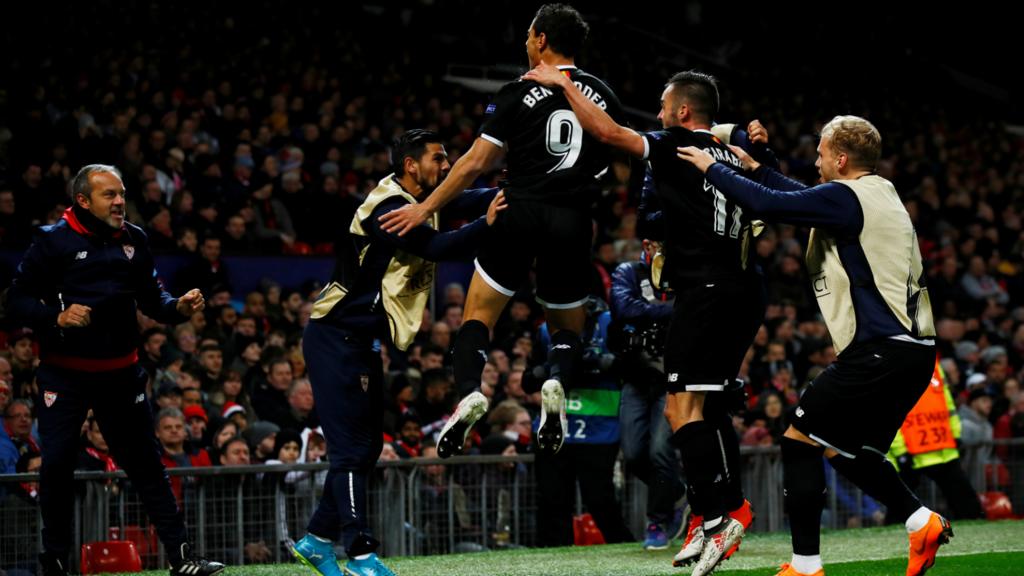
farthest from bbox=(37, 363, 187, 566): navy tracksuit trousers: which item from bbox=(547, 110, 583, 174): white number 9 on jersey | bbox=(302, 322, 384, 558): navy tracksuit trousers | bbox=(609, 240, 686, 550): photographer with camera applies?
bbox=(609, 240, 686, 550): photographer with camera

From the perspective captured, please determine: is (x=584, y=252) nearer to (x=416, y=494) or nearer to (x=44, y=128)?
(x=416, y=494)

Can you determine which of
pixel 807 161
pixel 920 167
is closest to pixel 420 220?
pixel 807 161

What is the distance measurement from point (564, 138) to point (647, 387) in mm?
3747

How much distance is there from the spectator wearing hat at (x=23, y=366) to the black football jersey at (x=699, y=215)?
18.9ft

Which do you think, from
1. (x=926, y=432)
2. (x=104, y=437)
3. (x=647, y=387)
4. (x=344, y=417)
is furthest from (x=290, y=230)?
(x=344, y=417)

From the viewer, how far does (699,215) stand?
7.46 meters

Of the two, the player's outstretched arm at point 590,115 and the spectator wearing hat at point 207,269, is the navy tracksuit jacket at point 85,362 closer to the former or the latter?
the player's outstretched arm at point 590,115

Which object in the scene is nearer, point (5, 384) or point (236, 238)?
point (5, 384)

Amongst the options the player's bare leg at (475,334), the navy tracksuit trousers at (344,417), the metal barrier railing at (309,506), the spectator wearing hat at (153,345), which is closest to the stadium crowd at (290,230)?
the spectator wearing hat at (153,345)

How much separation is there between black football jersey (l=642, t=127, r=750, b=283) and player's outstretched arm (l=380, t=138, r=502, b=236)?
96cm

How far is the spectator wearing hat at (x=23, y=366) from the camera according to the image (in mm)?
11008

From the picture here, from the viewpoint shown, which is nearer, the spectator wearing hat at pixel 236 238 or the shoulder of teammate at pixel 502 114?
the shoulder of teammate at pixel 502 114

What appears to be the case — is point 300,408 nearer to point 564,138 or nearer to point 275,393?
point 275,393

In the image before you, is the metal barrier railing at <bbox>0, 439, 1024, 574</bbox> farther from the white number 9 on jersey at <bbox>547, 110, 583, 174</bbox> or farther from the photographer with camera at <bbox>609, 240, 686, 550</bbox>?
the white number 9 on jersey at <bbox>547, 110, 583, 174</bbox>
